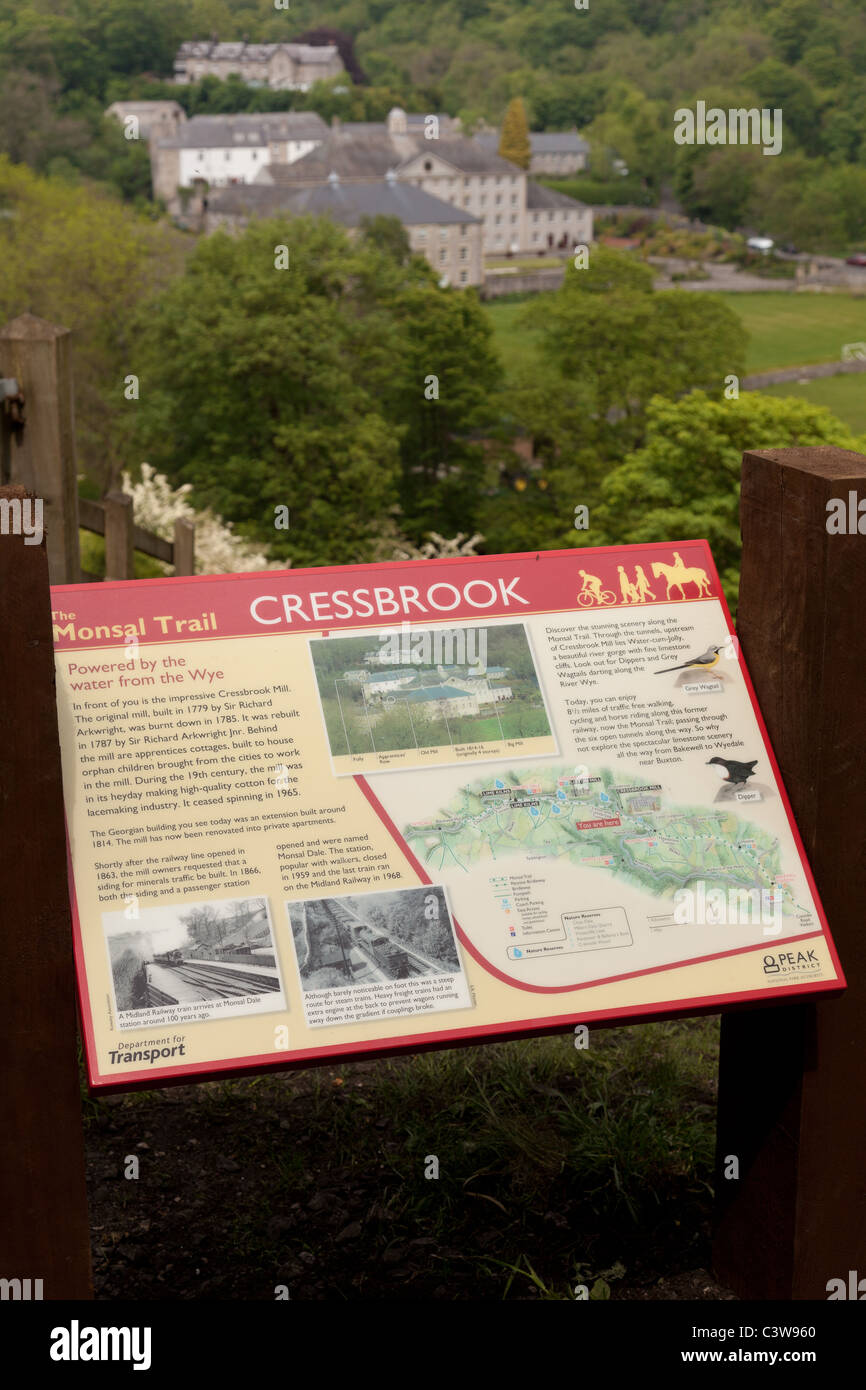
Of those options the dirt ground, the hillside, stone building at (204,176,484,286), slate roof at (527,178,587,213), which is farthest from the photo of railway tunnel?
slate roof at (527,178,587,213)

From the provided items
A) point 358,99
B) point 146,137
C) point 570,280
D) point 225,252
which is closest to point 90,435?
point 225,252

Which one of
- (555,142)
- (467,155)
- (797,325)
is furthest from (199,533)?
(555,142)

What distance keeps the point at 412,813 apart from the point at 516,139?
240 feet

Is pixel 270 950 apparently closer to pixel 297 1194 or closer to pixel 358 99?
pixel 297 1194

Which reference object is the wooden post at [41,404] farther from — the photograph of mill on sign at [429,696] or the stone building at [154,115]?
the stone building at [154,115]

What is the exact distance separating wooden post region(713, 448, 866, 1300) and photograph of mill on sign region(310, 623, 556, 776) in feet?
1.48

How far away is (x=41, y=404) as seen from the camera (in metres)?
4.66

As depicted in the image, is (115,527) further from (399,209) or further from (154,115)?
(154,115)

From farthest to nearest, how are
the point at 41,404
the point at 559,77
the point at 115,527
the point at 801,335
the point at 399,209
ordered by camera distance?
1. the point at 559,77
2. the point at 399,209
3. the point at 801,335
4. the point at 115,527
5. the point at 41,404

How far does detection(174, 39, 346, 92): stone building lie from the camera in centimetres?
7812

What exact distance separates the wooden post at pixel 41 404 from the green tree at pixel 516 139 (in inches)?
2708

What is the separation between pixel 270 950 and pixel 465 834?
360 mm

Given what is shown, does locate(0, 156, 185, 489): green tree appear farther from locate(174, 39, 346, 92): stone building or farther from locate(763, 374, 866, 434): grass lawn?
locate(174, 39, 346, 92): stone building

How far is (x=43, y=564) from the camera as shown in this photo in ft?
6.71
